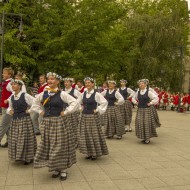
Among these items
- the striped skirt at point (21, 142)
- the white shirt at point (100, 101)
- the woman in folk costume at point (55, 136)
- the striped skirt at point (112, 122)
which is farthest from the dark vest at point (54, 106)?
the striped skirt at point (112, 122)

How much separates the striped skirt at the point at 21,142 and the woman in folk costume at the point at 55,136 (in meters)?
0.78

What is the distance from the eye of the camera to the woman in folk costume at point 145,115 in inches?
373

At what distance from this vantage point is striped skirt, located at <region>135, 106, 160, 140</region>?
9.48 m

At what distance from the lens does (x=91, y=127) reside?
7.23 metres

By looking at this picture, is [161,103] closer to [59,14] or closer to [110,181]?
[59,14]

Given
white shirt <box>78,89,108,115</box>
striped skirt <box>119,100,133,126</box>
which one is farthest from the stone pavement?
striped skirt <box>119,100,133,126</box>

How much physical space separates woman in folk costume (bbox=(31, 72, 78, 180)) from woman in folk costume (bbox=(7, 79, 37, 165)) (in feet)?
2.59

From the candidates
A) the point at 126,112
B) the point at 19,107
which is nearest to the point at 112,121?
the point at 126,112

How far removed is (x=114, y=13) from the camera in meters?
20.6

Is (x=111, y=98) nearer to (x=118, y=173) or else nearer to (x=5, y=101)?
(x=5, y=101)

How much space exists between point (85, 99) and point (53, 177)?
2078 millimetres

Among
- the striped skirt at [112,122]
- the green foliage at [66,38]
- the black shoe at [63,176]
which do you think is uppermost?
the green foliage at [66,38]

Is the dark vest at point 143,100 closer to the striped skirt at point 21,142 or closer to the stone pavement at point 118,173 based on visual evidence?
the stone pavement at point 118,173

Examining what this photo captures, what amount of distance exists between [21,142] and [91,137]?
1533 mm
